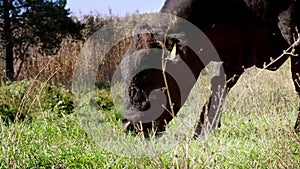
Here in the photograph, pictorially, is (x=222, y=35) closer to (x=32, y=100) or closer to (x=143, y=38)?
(x=143, y=38)

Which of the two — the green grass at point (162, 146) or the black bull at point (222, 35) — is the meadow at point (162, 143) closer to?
the green grass at point (162, 146)

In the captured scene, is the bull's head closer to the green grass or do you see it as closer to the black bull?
the black bull

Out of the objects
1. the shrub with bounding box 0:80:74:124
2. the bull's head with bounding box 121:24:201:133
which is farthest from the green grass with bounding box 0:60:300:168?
the shrub with bounding box 0:80:74:124

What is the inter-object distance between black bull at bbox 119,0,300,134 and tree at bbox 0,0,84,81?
550 cm

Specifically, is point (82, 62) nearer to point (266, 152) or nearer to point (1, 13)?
point (1, 13)

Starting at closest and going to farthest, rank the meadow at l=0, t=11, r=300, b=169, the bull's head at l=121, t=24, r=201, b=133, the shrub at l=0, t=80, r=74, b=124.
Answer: the meadow at l=0, t=11, r=300, b=169 < the bull's head at l=121, t=24, r=201, b=133 < the shrub at l=0, t=80, r=74, b=124

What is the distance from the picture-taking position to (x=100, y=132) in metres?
4.09

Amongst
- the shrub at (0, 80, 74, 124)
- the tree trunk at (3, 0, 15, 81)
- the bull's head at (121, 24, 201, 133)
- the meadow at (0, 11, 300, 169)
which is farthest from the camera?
the tree trunk at (3, 0, 15, 81)

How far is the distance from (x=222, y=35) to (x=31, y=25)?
5.99 metres

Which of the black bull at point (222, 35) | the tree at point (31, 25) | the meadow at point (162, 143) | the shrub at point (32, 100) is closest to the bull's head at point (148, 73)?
the black bull at point (222, 35)

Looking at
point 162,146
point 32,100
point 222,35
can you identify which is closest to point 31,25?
point 32,100

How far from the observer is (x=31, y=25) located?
29.7 ft

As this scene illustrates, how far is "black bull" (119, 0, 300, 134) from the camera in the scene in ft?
11.6

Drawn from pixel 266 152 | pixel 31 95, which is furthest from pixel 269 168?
pixel 31 95
